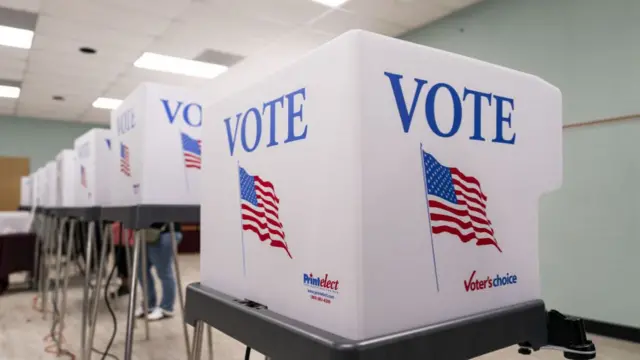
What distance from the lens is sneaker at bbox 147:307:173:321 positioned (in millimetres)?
2744

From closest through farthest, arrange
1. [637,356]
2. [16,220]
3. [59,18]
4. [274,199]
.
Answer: [274,199] → [637,356] → [59,18] → [16,220]

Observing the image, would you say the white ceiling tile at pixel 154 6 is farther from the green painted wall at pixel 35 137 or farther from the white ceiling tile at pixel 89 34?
the green painted wall at pixel 35 137

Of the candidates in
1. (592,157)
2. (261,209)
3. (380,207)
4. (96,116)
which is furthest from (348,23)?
(96,116)

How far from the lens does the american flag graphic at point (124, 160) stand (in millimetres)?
1341

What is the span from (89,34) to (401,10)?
2.39 meters

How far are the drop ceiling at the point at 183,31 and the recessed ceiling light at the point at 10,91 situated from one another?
475 millimetres

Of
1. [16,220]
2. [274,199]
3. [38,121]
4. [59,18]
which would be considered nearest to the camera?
[274,199]

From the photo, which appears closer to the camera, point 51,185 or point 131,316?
point 131,316

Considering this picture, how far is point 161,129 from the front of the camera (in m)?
1.24

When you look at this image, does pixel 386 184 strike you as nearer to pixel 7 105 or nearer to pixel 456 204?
pixel 456 204

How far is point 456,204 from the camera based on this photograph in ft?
1.65

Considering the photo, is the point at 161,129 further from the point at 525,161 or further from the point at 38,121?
the point at 38,121

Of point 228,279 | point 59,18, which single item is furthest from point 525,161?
point 59,18

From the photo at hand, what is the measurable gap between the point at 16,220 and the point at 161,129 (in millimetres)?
3539
